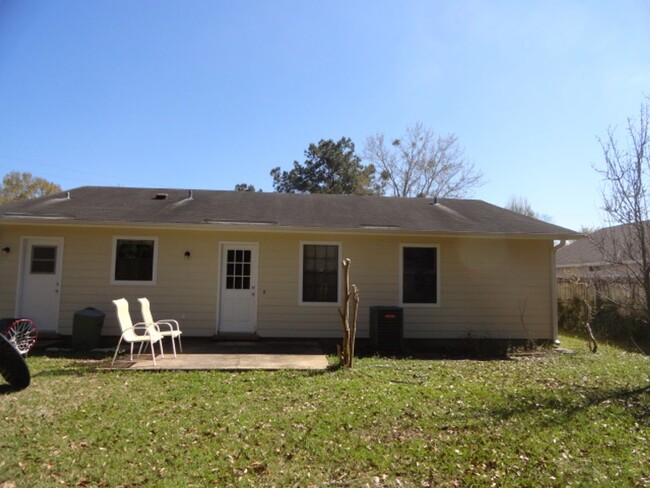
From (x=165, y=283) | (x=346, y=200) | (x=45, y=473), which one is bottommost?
(x=45, y=473)

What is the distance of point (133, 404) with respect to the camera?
17.2 ft

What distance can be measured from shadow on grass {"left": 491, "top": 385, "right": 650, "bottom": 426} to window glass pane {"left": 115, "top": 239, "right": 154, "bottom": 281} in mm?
7605

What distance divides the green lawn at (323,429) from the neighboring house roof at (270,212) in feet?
11.9

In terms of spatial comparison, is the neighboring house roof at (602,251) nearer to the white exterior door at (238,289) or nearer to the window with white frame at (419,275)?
the window with white frame at (419,275)

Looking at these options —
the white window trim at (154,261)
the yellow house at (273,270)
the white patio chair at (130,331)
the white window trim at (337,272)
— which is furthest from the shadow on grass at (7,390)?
the white window trim at (337,272)

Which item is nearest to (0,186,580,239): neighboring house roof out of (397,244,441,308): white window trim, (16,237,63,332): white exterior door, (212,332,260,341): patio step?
(397,244,441,308): white window trim

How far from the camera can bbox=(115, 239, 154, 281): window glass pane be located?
31.8ft

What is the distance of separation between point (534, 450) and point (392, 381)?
2564 mm

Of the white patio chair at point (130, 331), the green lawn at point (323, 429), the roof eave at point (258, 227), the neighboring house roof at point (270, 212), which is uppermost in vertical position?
the neighboring house roof at point (270, 212)

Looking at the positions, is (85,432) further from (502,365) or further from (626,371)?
(626,371)

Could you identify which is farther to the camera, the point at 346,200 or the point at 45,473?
the point at 346,200

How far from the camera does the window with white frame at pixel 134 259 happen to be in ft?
31.8

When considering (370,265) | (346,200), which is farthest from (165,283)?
(346,200)

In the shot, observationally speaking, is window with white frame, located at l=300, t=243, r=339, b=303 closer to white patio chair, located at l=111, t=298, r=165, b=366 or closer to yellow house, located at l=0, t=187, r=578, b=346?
yellow house, located at l=0, t=187, r=578, b=346
